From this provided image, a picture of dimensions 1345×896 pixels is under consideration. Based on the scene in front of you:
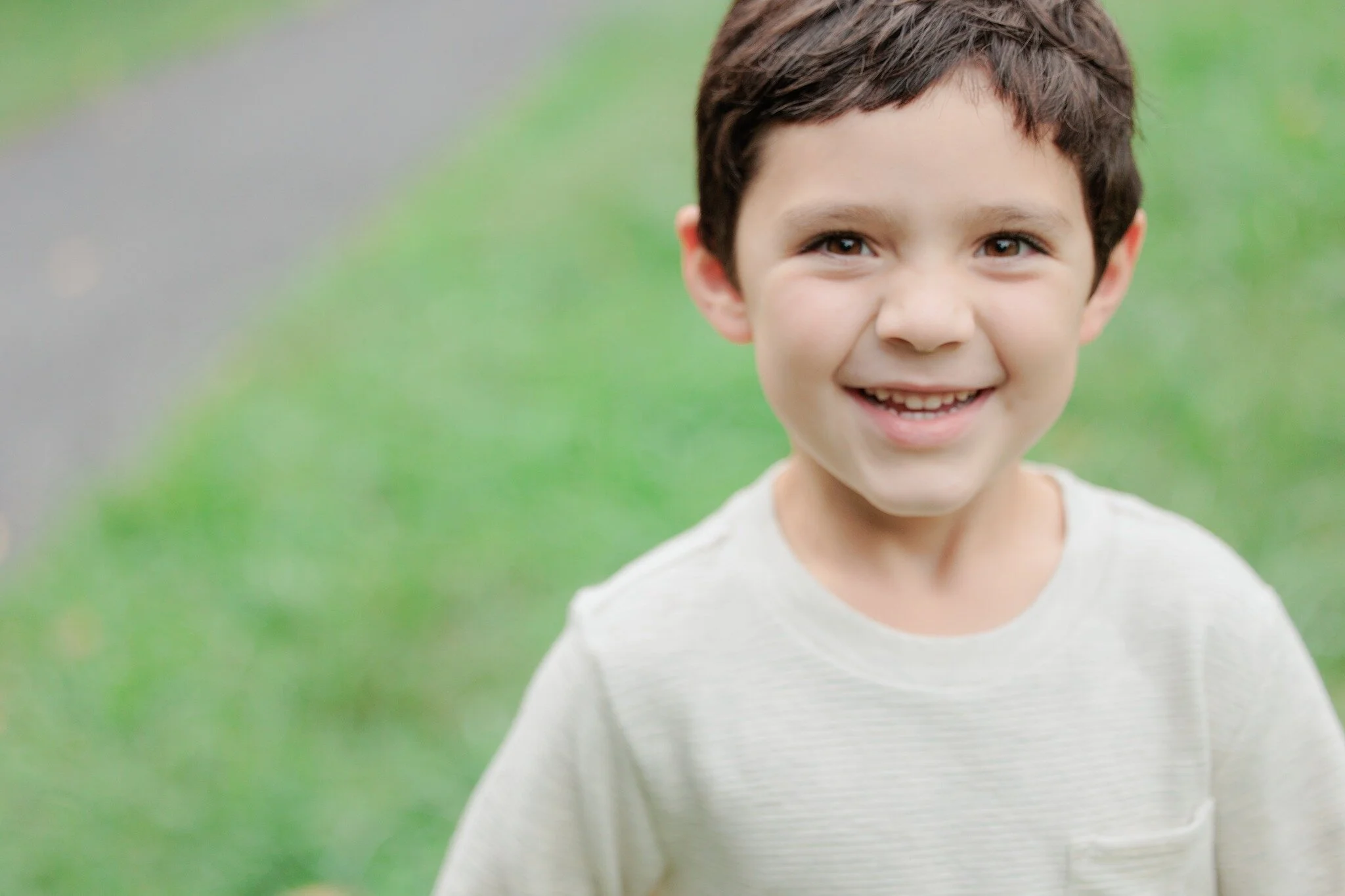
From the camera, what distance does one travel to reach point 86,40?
32.9 ft

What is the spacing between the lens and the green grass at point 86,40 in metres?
8.71

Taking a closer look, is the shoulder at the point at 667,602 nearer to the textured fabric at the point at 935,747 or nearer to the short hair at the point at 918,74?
the textured fabric at the point at 935,747

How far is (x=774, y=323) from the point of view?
4.85 ft

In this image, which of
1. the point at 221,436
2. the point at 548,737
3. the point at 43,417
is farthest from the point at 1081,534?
the point at 43,417

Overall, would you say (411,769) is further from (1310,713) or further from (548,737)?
(1310,713)

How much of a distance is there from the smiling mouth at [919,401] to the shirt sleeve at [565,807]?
1.30 feet

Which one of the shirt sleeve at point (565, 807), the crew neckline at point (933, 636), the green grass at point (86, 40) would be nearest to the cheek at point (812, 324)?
the crew neckline at point (933, 636)

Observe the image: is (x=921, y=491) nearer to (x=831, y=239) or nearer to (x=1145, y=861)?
(x=831, y=239)

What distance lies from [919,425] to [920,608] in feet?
0.78

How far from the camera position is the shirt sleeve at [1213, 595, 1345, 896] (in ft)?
5.02

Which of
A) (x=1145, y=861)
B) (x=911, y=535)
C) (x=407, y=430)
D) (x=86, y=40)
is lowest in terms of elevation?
(x=1145, y=861)

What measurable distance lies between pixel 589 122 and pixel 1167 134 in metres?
2.92

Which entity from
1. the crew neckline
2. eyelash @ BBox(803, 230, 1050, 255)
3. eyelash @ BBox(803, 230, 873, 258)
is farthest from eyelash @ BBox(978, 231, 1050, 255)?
the crew neckline

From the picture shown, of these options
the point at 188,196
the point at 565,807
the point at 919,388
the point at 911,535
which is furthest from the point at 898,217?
the point at 188,196
